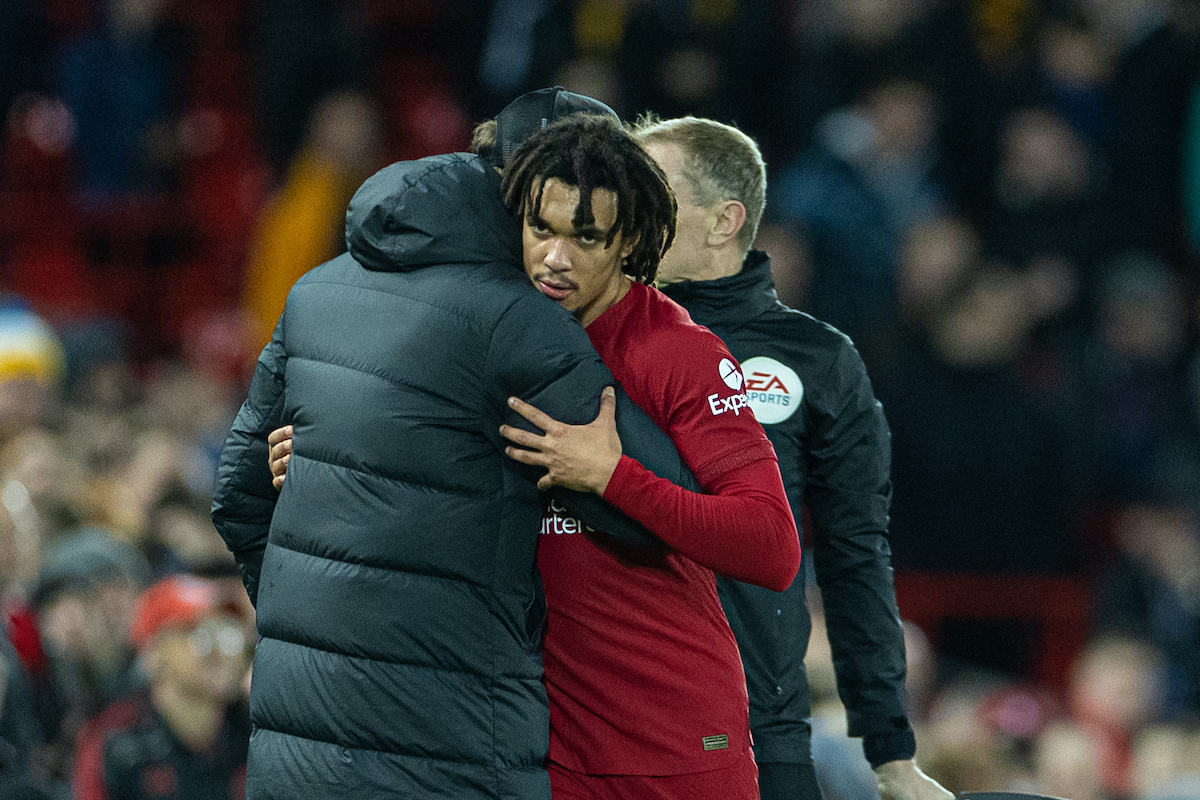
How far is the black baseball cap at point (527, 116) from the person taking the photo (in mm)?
2561

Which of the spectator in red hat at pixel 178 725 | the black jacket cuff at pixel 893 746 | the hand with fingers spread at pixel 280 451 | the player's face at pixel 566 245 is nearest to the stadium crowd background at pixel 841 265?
the spectator in red hat at pixel 178 725

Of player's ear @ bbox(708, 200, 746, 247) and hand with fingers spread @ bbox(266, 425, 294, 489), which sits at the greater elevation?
player's ear @ bbox(708, 200, 746, 247)

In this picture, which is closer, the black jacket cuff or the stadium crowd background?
the black jacket cuff

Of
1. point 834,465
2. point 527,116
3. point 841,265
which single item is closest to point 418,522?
point 527,116

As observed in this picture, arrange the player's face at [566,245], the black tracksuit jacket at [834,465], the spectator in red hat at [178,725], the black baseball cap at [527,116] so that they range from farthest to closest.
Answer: the spectator in red hat at [178,725], the black tracksuit jacket at [834,465], the black baseball cap at [527,116], the player's face at [566,245]

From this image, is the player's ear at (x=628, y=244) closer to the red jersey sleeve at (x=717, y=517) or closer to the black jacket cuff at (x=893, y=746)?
the red jersey sleeve at (x=717, y=517)

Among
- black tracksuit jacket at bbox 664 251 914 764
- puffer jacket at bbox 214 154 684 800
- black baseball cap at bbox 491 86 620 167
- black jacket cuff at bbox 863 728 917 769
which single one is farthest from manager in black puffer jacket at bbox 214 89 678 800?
black jacket cuff at bbox 863 728 917 769

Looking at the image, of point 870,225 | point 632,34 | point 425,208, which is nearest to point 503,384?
point 425,208

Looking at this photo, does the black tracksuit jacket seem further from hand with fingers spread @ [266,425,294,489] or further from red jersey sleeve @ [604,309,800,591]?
hand with fingers spread @ [266,425,294,489]

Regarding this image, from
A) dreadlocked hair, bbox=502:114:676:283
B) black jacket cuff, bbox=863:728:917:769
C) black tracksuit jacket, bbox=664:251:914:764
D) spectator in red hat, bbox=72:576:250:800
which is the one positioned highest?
dreadlocked hair, bbox=502:114:676:283

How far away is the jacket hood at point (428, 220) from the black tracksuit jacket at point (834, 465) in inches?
30.9

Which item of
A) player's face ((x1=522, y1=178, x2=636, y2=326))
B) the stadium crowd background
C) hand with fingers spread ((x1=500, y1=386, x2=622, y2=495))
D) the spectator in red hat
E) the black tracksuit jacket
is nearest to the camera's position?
hand with fingers spread ((x1=500, y1=386, x2=622, y2=495))

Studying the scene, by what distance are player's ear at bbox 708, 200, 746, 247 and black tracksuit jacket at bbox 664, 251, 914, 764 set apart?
0.07 metres

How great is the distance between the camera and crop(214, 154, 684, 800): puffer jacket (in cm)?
237
